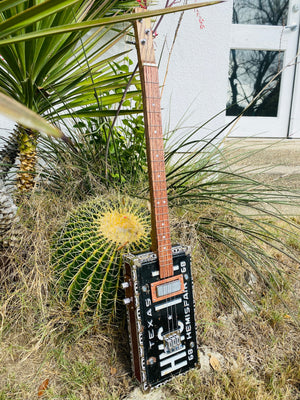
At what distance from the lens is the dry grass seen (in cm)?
101

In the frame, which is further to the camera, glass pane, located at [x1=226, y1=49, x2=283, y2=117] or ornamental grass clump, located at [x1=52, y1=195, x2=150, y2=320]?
glass pane, located at [x1=226, y1=49, x2=283, y2=117]

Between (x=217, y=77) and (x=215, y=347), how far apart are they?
1992 millimetres

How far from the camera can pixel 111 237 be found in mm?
1112

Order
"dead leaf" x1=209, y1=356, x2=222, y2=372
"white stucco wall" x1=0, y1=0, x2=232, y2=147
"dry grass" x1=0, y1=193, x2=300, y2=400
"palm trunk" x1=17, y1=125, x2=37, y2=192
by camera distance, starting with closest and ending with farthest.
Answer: "dry grass" x1=0, y1=193, x2=300, y2=400 < "dead leaf" x1=209, y1=356, x2=222, y2=372 < "palm trunk" x1=17, y1=125, x2=37, y2=192 < "white stucco wall" x1=0, y1=0, x2=232, y2=147

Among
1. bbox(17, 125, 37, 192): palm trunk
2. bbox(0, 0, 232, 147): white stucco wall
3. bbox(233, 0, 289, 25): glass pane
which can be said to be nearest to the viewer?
bbox(17, 125, 37, 192): palm trunk

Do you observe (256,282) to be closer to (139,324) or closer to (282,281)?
(282,281)

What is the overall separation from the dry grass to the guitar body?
0.07 m

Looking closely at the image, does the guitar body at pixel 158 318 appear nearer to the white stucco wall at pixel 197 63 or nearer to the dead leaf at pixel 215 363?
the dead leaf at pixel 215 363

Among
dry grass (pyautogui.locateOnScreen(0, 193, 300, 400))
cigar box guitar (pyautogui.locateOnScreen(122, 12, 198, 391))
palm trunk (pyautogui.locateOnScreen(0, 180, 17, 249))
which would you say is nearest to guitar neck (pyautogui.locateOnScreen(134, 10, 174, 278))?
cigar box guitar (pyautogui.locateOnScreen(122, 12, 198, 391))

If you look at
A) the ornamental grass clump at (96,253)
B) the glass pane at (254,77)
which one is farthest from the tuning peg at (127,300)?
the glass pane at (254,77)

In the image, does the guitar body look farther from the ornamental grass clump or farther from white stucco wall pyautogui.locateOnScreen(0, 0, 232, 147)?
white stucco wall pyautogui.locateOnScreen(0, 0, 232, 147)

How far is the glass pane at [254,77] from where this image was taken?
10.2 ft

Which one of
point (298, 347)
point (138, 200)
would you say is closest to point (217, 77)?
point (138, 200)

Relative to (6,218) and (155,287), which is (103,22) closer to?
(155,287)
